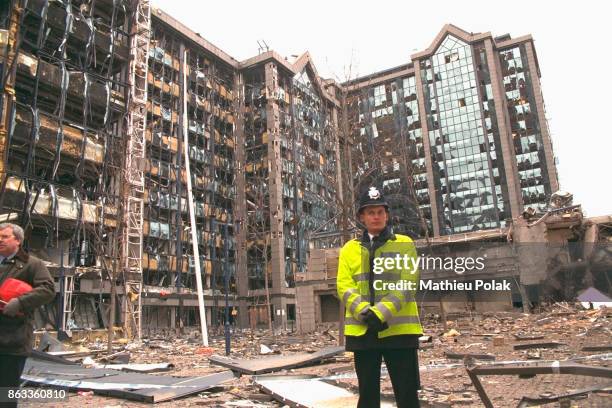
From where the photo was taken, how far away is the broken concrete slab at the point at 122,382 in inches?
235

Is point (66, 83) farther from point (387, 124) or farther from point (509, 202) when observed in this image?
point (509, 202)

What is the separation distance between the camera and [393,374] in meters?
3.02

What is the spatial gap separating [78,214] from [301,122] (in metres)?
33.0

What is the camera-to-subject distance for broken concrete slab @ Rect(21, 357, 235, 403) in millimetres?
5980

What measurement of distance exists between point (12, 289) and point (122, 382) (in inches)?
153

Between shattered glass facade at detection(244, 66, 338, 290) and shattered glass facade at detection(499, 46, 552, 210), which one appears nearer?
shattered glass facade at detection(244, 66, 338, 290)

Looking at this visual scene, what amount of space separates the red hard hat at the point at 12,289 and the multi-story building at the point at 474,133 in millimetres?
58629

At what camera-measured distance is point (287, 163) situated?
56.5 m

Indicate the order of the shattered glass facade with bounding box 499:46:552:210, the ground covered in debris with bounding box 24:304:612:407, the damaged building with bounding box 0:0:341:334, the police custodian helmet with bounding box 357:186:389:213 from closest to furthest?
1. the police custodian helmet with bounding box 357:186:389:213
2. the ground covered in debris with bounding box 24:304:612:407
3. the damaged building with bounding box 0:0:341:334
4. the shattered glass facade with bounding box 499:46:552:210

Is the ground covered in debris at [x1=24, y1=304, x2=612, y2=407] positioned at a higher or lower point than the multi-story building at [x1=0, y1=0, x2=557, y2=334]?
lower

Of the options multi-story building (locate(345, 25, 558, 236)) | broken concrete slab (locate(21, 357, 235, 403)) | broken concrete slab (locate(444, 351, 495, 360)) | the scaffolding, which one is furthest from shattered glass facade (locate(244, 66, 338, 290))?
broken concrete slab (locate(21, 357, 235, 403))

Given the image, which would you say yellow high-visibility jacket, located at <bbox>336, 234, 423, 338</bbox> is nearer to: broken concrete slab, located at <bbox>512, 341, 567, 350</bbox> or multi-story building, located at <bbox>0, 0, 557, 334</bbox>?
broken concrete slab, located at <bbox>512, 341, 567, 350</bbox>

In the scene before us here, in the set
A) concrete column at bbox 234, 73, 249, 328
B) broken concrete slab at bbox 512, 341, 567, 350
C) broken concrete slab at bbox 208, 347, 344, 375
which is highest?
concrete column at bbox 234, 73, 249, 328

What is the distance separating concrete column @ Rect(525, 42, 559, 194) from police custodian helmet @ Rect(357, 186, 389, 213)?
64.2 metres
